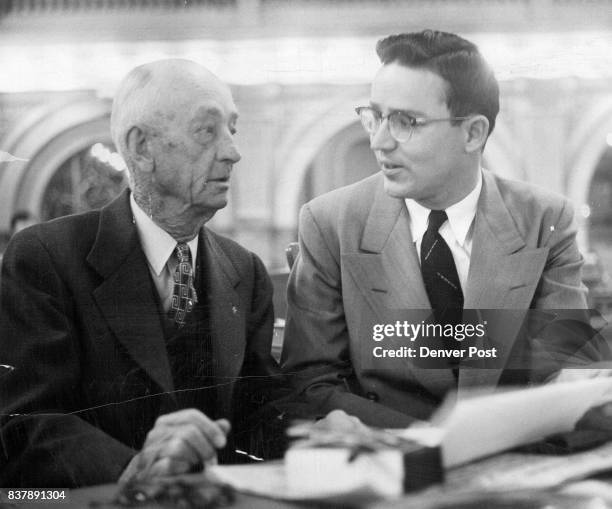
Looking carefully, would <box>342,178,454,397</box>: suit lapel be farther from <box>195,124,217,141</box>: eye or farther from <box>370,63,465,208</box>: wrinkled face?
<box>195,124,217,141</box>: eye

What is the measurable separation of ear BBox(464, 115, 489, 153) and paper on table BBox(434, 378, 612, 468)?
0.70m

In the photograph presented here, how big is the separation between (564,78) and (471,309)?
694 millimetres

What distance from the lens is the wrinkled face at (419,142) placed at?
89.1 inches

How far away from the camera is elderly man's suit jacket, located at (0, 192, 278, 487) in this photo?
7.66 ft

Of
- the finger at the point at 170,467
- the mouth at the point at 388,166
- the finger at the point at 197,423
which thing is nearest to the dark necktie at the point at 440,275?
the mouth at the point at 388,166

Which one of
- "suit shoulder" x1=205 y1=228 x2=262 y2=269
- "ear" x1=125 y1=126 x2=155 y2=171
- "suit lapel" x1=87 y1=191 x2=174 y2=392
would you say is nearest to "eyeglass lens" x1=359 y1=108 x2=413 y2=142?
"suit shoulder" x1=205 y1=228 x2=262 y2=269

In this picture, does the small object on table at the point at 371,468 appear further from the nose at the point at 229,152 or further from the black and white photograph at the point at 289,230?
the nose at the point at 229,152

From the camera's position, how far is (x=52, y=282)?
234cm

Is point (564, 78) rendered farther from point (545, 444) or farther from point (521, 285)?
point (545, 444)

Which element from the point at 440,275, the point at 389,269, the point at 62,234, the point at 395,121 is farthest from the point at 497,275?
the point at 62,234

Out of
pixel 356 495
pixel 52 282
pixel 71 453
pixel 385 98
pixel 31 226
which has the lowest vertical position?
pixel 356 495

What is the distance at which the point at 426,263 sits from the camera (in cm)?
238

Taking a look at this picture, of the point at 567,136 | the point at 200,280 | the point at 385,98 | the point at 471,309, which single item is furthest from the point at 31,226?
the point at 567,136

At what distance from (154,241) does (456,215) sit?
870 millimetres
